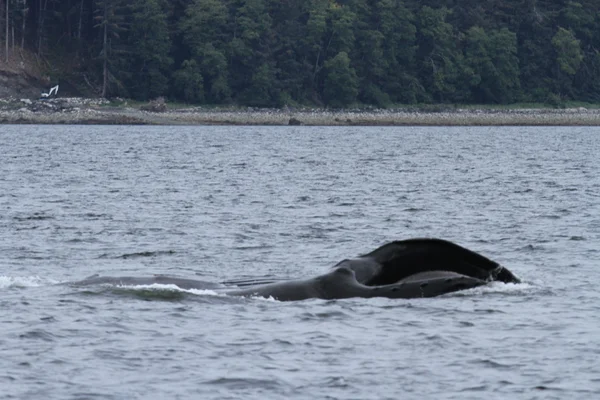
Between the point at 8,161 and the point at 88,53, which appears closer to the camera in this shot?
the point at 8,161

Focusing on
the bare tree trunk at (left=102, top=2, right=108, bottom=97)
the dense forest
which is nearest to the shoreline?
the bare tree trunk at (left=102, top=2, right=108, bottom=97)

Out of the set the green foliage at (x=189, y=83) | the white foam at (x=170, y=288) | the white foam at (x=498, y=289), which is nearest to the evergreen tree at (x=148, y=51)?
the green foliage at (x=189, y=83)

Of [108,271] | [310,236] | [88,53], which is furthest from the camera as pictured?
[88,53]

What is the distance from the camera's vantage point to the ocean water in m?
12.7

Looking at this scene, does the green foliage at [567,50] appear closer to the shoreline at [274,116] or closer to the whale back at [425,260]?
the shoreline at [274,116]

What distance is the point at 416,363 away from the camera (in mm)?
13336

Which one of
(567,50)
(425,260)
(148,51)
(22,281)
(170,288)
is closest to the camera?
(425,260)

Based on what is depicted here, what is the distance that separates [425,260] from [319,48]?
351 feet

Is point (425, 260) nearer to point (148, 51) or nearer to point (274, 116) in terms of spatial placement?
point (274, 116)

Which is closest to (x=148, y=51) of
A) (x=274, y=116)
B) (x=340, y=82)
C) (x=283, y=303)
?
(x=274, y=116)

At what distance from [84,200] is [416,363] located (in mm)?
23443

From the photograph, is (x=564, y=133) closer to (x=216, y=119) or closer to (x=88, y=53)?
(x=216, y=119)

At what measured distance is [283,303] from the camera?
16203 mm

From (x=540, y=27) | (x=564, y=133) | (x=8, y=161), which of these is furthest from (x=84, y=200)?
(x=540, y=27)
